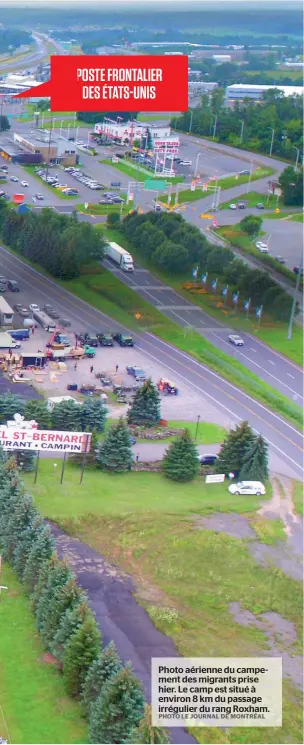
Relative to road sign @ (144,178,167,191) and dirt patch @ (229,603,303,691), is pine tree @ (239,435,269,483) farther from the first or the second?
road sign @ (144,178,167,191)

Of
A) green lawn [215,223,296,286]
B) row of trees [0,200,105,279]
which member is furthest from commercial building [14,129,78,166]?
row of trees [0,200,105,279]

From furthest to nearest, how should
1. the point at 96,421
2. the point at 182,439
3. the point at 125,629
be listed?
the point at 96,421, the point at 182,439, the point at 125,629

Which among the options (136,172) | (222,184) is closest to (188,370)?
(222,184)

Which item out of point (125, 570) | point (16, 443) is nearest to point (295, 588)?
point (125, 570)

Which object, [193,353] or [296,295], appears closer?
[193,353]

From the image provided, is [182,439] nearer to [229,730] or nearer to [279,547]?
[279,547]

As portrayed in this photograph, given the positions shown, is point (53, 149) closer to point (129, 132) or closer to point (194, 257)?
point (129, 132)

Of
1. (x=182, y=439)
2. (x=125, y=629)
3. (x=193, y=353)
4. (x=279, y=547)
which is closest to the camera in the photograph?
(x=125, y=629)
